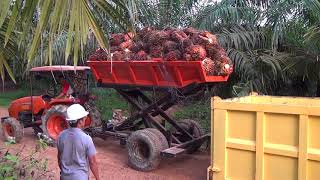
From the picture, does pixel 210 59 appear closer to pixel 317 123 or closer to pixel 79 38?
pixel 317 123

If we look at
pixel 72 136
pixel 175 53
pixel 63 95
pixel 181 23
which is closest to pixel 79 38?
pixel 72 136

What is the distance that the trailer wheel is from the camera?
7.22 metres

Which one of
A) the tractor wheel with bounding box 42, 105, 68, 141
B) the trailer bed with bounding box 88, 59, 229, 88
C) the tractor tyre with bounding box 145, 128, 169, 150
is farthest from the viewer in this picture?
the tractor wheel with bounding box 42, 105, 68, 141

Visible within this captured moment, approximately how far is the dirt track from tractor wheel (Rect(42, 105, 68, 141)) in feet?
1.51

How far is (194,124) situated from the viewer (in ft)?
28.5

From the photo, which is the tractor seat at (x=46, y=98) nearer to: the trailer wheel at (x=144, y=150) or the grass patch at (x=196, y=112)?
the trailer wheel at (x=144, y=150)

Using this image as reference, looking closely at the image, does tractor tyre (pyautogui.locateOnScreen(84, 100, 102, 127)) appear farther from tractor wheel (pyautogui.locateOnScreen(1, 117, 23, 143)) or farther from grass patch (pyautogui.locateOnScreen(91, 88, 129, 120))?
grass patch (pyautogui.locateOnScreen(91, 88, 129, 120))

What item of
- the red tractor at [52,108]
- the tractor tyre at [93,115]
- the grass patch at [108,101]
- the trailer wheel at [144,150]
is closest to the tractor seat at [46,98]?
the red tractor at [52,108]

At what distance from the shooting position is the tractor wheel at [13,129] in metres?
9.66

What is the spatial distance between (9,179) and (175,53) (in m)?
3.20

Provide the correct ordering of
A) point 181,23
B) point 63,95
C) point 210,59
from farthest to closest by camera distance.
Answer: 1. point 181,23
2. point 63,95
3. point 210,59

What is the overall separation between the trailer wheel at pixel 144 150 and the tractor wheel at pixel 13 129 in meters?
3.16

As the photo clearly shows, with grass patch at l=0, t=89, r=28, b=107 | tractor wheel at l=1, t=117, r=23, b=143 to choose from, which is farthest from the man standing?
grass patch at l=0, t=89, r=28, b=107

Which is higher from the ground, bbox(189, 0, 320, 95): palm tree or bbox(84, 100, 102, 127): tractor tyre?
bbox(189, 0, 320, 95): palm tree
